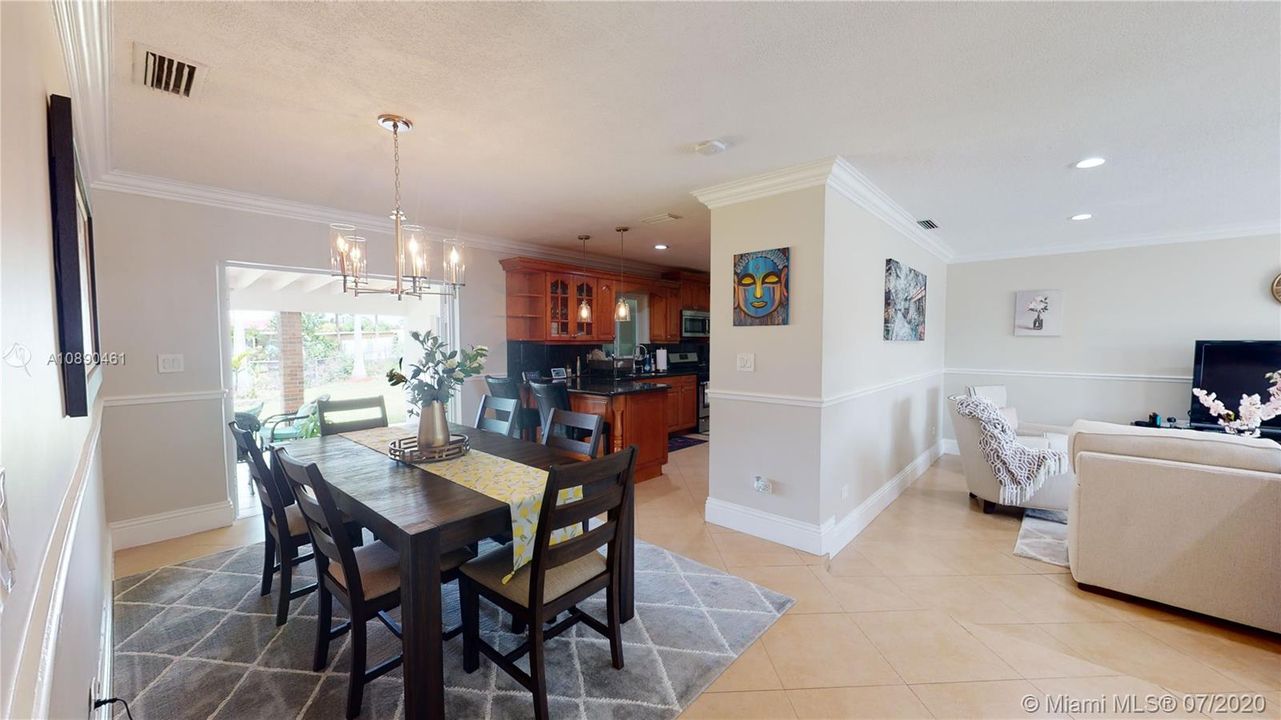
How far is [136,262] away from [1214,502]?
5927mm

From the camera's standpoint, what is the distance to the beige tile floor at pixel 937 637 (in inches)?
73.1

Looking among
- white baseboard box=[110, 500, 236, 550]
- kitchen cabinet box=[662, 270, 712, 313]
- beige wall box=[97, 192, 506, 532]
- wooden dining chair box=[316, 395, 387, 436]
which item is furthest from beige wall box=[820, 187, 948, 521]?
white baseboard box=[110, 500, 236, 550]

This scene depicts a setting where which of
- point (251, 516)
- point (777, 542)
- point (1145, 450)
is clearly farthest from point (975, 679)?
point (251, 516)

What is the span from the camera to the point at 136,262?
10.0 feet

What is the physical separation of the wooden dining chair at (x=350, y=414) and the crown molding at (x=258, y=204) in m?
1.52

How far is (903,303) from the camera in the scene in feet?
13.2

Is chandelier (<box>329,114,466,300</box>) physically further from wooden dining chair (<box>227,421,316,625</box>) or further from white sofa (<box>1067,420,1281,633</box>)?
white sofa (<box>1067,420,1281,633</box>)

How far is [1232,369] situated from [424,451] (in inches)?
255

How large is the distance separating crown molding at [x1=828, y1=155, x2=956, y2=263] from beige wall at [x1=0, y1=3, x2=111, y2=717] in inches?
114

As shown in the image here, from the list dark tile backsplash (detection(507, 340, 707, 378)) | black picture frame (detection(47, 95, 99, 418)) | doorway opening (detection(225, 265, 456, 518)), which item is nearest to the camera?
black picture frame (detection(47, 95, 99, 418))

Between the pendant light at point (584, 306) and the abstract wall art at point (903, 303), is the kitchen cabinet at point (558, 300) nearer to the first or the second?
the pendant light at point (584, 306)

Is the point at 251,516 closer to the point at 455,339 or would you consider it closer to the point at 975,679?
the point at 455,339

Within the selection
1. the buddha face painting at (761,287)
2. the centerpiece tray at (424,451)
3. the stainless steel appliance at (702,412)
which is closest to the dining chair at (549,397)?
the centerpiece tray at (424,451)

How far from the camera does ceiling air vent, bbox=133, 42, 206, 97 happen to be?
170 centimetres
